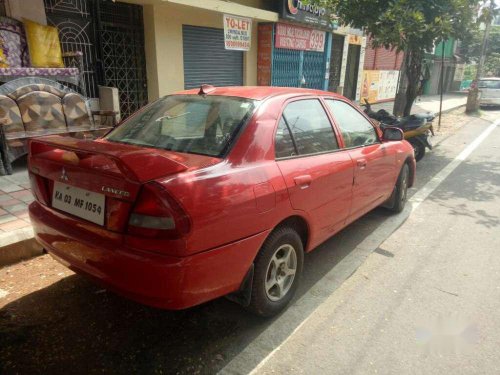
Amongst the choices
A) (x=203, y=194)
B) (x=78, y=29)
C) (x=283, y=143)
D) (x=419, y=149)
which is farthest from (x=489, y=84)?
(x=203, y=194)

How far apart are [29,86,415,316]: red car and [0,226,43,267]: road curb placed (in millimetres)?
914

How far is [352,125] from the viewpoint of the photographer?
376 centimetres

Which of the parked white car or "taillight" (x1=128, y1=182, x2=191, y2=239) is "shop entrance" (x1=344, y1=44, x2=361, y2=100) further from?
"taillight" (x1=128, y1=182, x2=191, y2=239)

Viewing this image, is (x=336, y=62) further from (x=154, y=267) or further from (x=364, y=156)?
(x=154, y=267)

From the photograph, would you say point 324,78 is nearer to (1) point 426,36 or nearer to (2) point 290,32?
(2) point 290,32

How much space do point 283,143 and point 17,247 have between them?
8.22ft

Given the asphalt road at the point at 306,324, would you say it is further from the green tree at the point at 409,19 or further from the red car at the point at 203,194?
the green tree at the point at 409,19

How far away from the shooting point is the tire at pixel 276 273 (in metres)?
2.53

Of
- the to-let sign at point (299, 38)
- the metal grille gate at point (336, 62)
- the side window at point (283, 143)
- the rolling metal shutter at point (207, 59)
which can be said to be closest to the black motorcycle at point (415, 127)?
the rolling metal shutter at point (207, 59)

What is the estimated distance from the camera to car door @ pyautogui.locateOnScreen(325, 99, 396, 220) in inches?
139

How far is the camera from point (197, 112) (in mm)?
2994

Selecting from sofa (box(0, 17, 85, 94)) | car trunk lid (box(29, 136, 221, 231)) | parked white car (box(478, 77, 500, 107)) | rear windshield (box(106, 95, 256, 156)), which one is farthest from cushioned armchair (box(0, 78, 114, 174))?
parked white car (box(478, 77, 500, 107))

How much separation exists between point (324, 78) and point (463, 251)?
11.3 metres

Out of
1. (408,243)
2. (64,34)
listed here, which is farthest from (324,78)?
(408,243)
